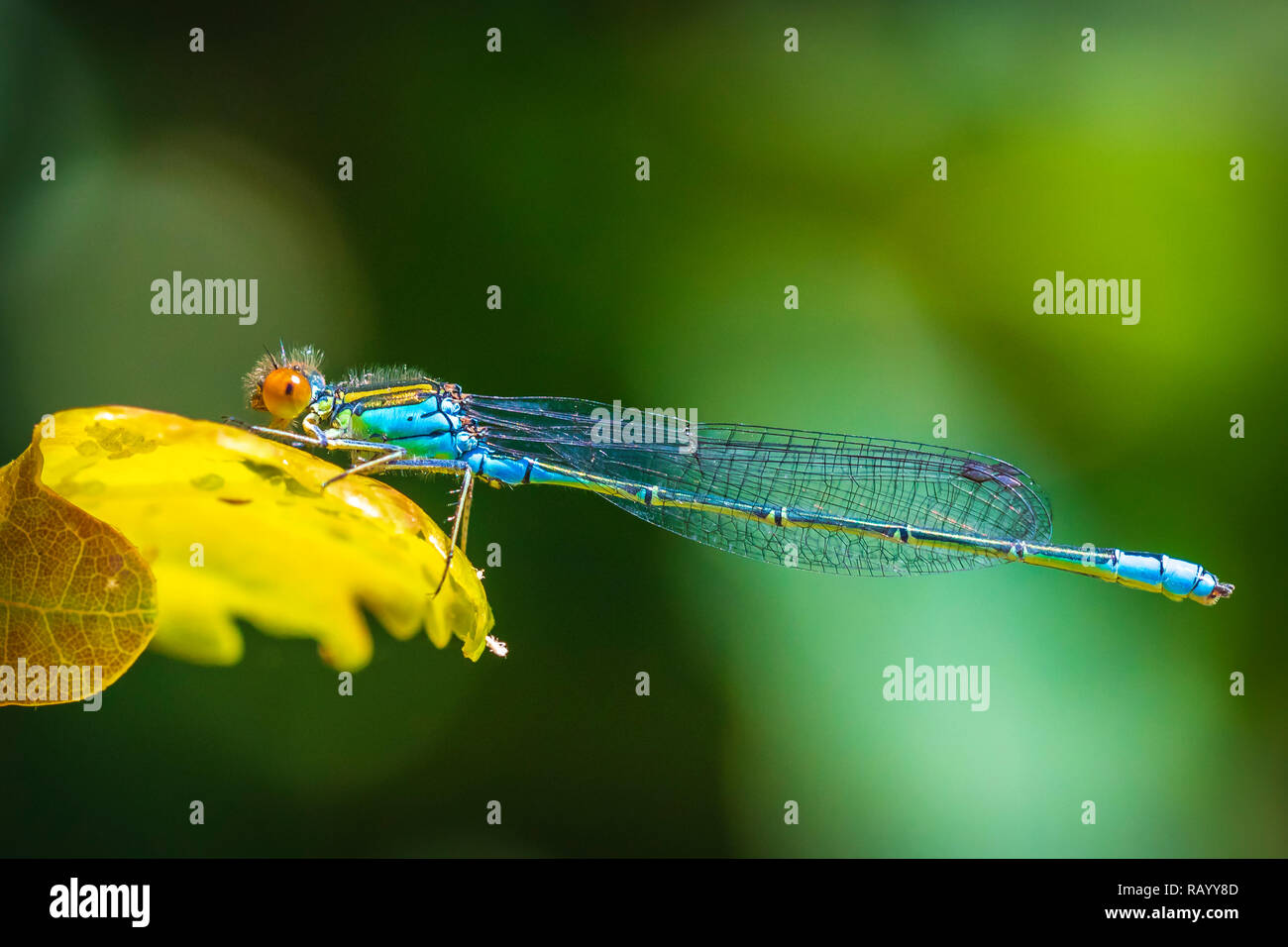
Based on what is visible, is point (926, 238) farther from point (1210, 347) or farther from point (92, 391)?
point (92, 391)

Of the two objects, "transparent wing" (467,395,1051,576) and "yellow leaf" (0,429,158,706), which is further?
"transparent wing" (467,395,1051,576)

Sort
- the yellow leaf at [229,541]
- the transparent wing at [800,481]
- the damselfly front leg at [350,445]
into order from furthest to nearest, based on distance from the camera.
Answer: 1. the transparent wing at [800,481]
2. the damselfly front leg at [350,445]
3. the yellow leaf at [229,541]

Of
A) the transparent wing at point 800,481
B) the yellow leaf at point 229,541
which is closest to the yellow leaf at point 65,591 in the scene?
the yellow leaf at point 229,541

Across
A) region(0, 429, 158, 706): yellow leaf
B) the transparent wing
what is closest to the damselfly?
the transparent wing

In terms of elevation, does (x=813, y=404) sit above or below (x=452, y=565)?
above

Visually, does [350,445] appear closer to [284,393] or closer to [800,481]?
[284,393]

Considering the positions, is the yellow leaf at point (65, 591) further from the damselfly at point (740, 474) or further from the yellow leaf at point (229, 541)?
the damselfly at point (740, 474)

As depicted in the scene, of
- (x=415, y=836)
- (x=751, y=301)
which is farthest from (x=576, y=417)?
(x=415, y=836)

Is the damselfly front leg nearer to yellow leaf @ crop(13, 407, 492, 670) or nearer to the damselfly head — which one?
the damselfly head
